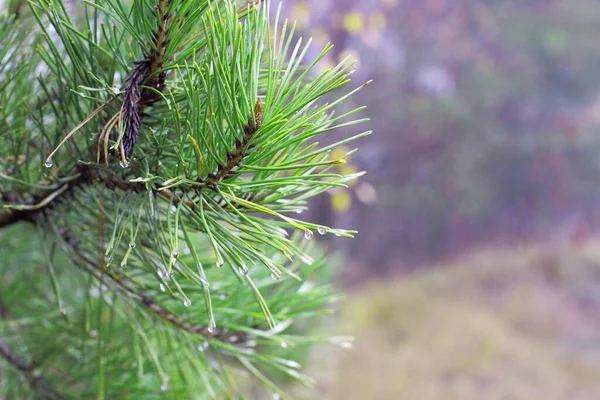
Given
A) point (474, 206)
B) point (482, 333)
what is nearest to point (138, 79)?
point (482, 333)

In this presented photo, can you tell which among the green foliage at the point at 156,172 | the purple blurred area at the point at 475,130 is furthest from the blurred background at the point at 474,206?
the green foliage at the point at 156,172

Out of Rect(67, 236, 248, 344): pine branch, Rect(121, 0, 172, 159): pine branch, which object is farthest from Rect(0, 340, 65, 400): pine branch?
Rect(121, 0, 172, 159): pine branch

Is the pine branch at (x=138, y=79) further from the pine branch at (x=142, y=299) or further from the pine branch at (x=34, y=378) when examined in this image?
the pine branch at (x=34, y=378)

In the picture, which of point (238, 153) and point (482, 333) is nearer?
point (238, 153)

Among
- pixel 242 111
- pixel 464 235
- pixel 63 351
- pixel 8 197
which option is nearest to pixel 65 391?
pixel 63 351

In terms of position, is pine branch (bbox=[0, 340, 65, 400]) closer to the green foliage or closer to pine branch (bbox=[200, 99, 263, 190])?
the green foliage

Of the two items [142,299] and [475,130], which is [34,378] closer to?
[142,299]
